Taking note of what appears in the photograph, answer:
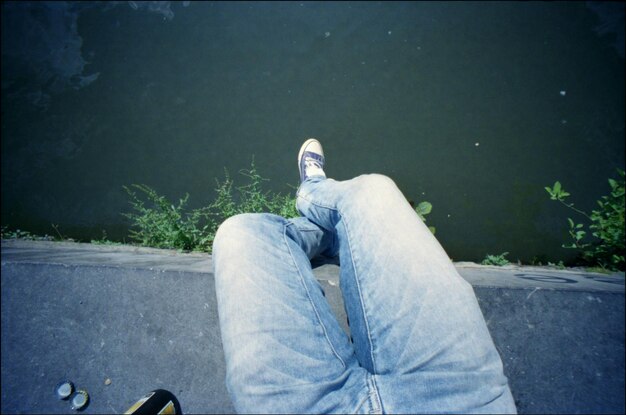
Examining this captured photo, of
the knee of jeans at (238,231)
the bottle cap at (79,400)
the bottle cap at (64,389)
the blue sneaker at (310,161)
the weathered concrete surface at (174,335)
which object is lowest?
the bottle cap at (79,400)

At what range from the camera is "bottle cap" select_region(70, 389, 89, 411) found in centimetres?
100

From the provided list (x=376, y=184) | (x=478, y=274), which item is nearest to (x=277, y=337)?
(x=376, y=184)

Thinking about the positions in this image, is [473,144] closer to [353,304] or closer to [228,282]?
[353,304]

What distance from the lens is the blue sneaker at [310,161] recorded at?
5.33ft

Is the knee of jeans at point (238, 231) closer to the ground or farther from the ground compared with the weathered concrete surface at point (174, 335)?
farther from the ground

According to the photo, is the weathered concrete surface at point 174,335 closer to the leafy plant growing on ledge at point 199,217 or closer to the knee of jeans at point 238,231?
the knee of jeans at point 238,231

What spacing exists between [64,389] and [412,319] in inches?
45.6

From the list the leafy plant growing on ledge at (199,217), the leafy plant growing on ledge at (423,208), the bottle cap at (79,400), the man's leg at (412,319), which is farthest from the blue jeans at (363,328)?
the leafy plant growing on ledge at (423,208)

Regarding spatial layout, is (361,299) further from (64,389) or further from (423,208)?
(423,208)

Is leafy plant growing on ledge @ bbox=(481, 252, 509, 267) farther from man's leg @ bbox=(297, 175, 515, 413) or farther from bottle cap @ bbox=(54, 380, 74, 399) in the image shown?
bottle cap @ bbox=(54, 380, 74, 399)

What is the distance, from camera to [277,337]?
711 mm

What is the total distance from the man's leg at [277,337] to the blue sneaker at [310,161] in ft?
2.53

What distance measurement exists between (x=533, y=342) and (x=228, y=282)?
998 mm

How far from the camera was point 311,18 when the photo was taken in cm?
224
